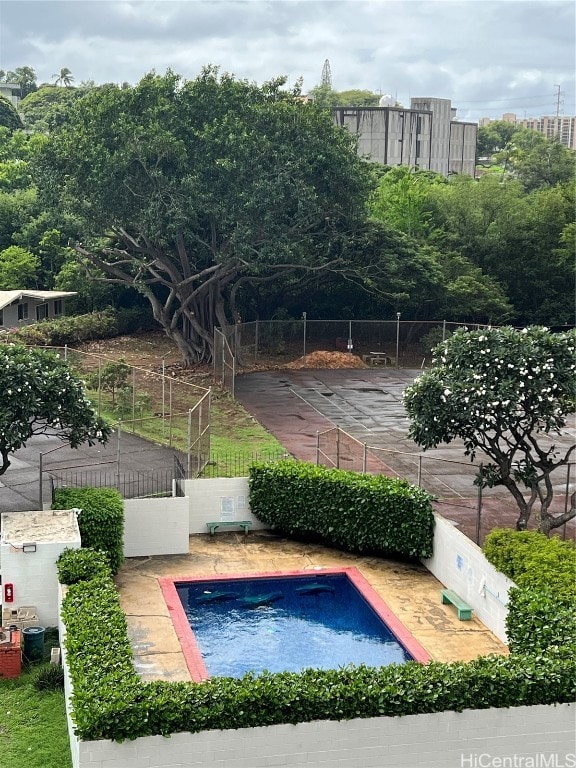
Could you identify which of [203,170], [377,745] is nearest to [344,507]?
[377,745]

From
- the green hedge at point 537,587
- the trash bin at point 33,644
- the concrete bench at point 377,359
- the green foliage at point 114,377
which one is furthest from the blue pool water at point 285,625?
the concrete bench at point 377,359

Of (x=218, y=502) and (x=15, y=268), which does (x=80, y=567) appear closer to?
(x=218, y=502)

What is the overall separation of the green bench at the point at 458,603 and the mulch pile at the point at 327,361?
84.3 feet

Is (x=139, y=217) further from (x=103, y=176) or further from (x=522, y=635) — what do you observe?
(x=522, y=635)

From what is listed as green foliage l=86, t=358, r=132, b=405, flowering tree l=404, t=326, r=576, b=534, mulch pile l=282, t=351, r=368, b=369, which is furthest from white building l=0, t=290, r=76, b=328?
flowering tree l=404, t=326, r=576, b=534

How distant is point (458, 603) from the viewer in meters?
19.8

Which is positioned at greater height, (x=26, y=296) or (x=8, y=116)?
(x=8, y=116)

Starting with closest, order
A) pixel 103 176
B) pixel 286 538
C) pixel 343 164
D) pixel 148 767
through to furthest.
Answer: pixel 148 767 → pixel 286 538 → pixel 103 176 → pixel 343 164

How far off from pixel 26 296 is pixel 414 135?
80125 mm

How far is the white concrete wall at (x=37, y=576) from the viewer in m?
18.2

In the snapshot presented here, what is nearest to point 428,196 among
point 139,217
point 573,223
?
point 573,223

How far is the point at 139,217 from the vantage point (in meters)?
39.9

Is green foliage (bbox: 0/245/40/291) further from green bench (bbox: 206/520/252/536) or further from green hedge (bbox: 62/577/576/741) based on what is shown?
green hedge (bbox: 62/577/576/741)

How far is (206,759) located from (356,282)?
124 ft
